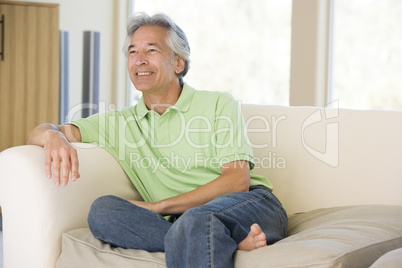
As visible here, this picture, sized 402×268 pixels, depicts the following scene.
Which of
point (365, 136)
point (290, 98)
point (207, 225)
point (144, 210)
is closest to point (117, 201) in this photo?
point (144, 210)

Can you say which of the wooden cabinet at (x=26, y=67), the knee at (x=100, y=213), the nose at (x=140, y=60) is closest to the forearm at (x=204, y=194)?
the knee at (x=100, y=213)

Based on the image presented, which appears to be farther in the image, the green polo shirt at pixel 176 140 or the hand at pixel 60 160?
the green polo shirt at pixel 176 140

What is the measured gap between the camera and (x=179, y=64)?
2.62 metres

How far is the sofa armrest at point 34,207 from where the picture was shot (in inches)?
84.0

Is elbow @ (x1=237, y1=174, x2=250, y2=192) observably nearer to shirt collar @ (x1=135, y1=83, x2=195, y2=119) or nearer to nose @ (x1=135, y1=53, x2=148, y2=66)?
shirt collar @ (x1=135, y1=83, x2=195, y2=119)

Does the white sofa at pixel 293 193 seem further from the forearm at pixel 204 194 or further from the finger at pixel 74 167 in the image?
the forearm at pixel 204 194

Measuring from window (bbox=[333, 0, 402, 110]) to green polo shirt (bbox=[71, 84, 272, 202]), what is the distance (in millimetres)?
1838

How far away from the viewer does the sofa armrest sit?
2.13 metres

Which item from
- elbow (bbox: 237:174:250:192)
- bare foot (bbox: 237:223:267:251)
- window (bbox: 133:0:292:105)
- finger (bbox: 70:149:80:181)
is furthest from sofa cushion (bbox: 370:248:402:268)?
window (bbox: 133:0:292:105)

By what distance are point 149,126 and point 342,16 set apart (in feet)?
6.97

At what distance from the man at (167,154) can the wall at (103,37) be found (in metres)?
2.77

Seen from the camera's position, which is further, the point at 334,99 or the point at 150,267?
the point at 334,99

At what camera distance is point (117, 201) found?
2.12 m

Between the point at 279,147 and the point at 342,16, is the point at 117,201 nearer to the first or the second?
the point at 279,147
